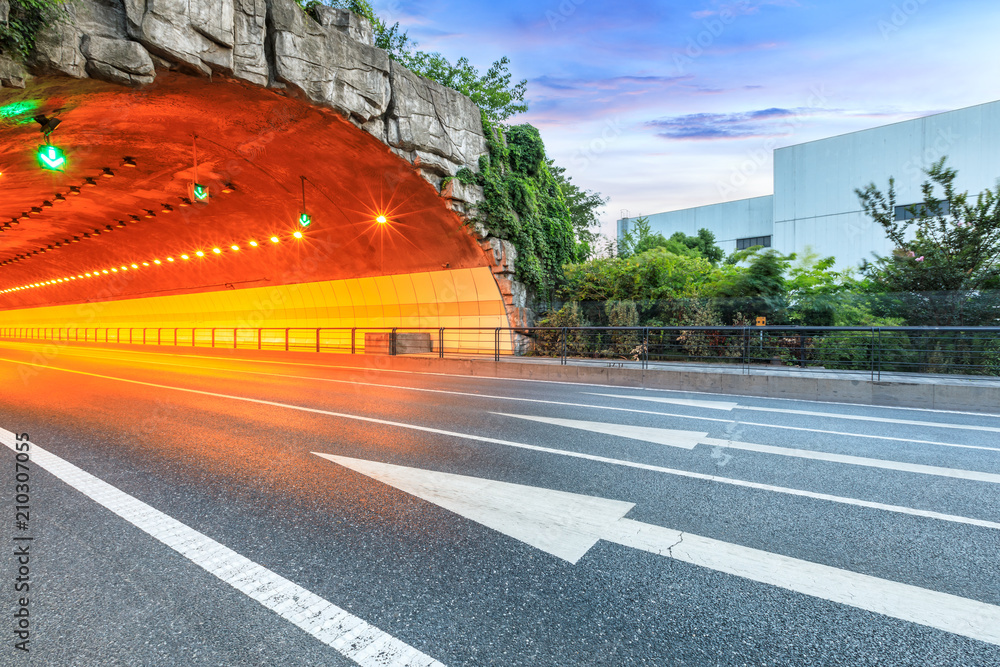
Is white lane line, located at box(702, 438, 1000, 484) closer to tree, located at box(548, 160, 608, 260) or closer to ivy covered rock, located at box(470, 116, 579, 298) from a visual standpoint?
ivy covered rock, located at box(470, 116, 579, 298)

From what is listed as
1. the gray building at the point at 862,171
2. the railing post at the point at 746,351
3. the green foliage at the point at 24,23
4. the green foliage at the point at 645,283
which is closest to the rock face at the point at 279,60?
the green foliage at the point at 24,23

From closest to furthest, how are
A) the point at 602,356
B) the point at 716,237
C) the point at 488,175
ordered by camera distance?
the point at 602,356 → the point at 488,175 → the point at 716,237

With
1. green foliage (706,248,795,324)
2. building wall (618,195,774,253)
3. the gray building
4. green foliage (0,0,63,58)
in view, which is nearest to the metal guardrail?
green foliage (706,248,795,324)

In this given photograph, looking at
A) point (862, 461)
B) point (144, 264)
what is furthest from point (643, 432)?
point (144, 264)

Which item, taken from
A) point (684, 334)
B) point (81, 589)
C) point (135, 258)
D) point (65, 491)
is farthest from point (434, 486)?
point (135, 258)

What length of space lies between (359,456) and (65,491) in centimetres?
246

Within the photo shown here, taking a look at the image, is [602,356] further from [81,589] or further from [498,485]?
[81,589]

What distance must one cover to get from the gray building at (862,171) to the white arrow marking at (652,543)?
96.2ft

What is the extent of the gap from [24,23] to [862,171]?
1457 inches

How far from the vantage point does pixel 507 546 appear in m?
3.06

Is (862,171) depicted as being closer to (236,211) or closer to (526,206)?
(526,206)

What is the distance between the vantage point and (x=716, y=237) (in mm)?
42281

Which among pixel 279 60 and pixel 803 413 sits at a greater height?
pixel 279 60

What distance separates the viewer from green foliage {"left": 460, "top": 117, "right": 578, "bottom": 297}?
18047 millimetres
